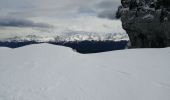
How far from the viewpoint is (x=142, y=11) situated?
1253 inches

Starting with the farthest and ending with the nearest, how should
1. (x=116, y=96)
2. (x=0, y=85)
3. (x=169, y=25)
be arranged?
(x=169, y=25), (x=0, y=85), (x=116, y=96)

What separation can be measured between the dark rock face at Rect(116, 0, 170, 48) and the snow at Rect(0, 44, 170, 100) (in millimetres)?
17267

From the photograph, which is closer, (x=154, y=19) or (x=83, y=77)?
(x=83, y=77)

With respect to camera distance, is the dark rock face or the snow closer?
the snow

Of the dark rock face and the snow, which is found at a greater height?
the dark rock face

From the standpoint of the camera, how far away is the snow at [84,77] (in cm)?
804

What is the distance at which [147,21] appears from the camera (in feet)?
104

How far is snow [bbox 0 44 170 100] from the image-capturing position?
804 cm

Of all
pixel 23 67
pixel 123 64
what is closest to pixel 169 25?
pixel 123 64

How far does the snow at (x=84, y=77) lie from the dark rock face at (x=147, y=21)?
17267 millimetres

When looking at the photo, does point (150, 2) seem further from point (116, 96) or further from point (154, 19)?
point (116, 96)

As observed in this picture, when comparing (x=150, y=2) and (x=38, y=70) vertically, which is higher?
(x=150, y=2)

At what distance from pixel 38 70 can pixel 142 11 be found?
2356cm

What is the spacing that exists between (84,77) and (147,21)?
23626 mm
